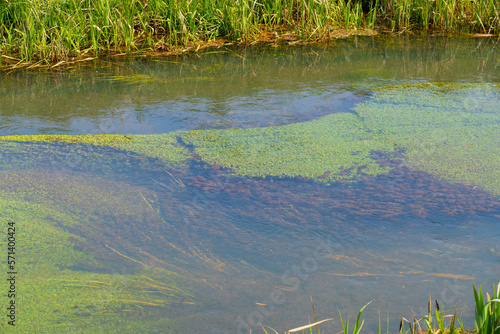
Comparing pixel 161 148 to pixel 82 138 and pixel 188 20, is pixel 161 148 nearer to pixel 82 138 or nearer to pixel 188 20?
pixel 82 138

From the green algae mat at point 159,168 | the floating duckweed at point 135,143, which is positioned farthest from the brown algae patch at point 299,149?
the floating duckweed at point 135,143

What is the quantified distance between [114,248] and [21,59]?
287cm

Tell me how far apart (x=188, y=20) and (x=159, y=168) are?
8.56 ft

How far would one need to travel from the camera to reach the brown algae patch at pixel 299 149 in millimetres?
2305

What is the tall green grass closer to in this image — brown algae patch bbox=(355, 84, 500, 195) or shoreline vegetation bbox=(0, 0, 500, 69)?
shoreline vegetation bbox=(0, 0, 500, 69)

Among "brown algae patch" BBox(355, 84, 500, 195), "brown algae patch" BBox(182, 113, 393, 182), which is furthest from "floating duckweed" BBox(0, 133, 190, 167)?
"brown algae patch" BBox(355, 84, 500, 195)

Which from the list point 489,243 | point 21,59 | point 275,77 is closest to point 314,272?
point 489,243

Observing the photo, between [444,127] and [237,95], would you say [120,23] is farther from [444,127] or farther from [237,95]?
[444,127]

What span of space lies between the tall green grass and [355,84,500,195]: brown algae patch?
6.01 feet

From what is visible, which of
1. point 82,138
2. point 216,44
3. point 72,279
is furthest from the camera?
point 216,44

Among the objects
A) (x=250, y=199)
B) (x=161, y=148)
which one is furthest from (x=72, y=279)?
(x=161, y=148)

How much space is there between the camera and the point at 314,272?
159cm

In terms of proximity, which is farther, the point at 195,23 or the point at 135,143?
the point at 195,23

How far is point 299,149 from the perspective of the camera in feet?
8.30
